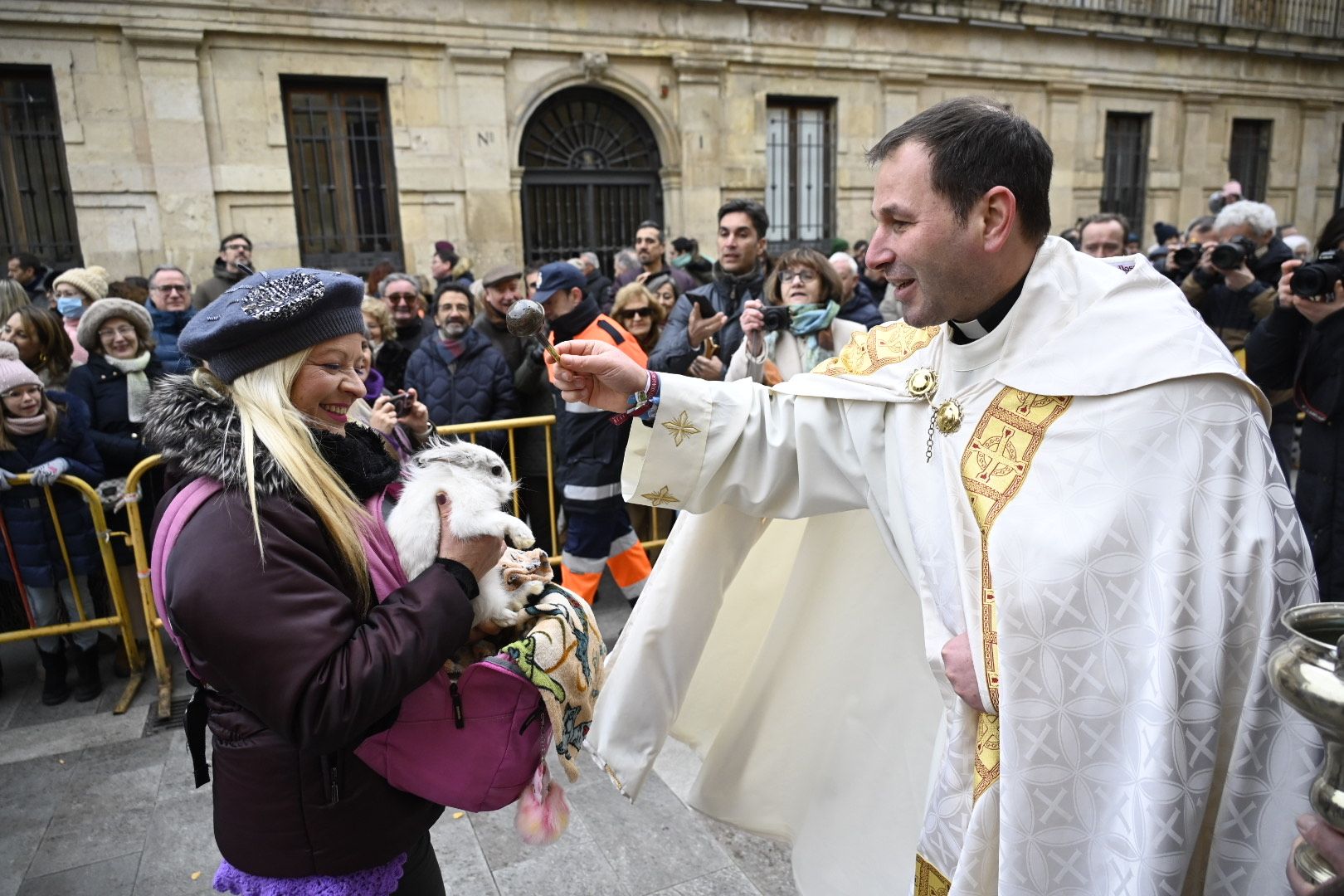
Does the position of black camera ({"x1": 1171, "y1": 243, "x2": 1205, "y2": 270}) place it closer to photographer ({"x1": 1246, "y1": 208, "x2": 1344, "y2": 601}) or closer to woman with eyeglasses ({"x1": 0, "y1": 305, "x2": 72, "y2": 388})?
photographer ({"x1": 1246, "y1": 208, "x2": 1344, "y2": 601})

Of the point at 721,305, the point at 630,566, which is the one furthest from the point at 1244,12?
the point at 630,566

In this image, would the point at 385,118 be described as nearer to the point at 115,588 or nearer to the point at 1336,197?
the point at 115,588

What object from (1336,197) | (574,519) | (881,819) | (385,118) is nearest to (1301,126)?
(1336,197)

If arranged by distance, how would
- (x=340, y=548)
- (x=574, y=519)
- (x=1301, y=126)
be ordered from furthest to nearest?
(x=1301, y=126) < (x=574, y=519) < (x=340, y=548)

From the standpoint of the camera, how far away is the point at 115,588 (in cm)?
426

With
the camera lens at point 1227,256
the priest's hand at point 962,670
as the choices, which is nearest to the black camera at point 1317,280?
the camera lens at point 1227,256

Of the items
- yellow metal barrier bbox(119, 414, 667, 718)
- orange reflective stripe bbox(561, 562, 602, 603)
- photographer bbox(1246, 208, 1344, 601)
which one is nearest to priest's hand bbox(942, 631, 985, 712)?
yellow metal barrier bbox(119, 414, 667, 718)

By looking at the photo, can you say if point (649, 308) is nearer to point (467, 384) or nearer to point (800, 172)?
point (467, 384)

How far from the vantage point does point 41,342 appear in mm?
4934

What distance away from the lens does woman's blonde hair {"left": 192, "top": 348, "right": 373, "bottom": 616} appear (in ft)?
5.11

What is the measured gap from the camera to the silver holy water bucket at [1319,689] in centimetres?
99

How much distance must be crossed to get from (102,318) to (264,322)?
393 cm

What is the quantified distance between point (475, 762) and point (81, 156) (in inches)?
420

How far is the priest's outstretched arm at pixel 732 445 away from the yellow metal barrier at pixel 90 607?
3.26 m
